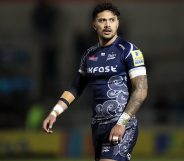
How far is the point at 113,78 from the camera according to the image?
28.8ft

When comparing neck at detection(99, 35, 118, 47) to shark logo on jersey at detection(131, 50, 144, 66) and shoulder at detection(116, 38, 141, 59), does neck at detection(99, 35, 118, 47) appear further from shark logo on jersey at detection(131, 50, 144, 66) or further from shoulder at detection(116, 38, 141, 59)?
shark logo on jersey at detection(131, 50, 144, 66)

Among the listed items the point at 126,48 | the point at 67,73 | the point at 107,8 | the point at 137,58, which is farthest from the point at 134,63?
the point at 67,73

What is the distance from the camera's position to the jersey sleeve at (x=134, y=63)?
8.60 metres

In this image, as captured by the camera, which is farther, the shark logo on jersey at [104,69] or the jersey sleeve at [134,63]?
the shark logo on jersey at [104,69]

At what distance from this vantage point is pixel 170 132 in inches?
823

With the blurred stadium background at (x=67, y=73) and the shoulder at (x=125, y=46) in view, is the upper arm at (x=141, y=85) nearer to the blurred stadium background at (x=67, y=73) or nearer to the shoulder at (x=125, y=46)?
the shoulder at (x=125, y=46)

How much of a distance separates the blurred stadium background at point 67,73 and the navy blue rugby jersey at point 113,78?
10.4 meters

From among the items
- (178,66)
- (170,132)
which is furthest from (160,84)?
(170,132)

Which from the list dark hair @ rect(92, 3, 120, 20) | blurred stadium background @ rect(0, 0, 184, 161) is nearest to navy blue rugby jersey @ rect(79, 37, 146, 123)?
dark hair @ rect(92, 3, 120, 20)

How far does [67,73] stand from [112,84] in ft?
50.2

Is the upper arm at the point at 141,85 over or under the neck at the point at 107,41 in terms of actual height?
under

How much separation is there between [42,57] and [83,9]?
289 centimetres

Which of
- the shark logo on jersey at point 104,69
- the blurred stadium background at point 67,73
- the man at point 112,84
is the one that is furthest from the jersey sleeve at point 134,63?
the blurred stadium background at point 67,73

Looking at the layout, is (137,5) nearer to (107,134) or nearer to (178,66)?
(178,66)
